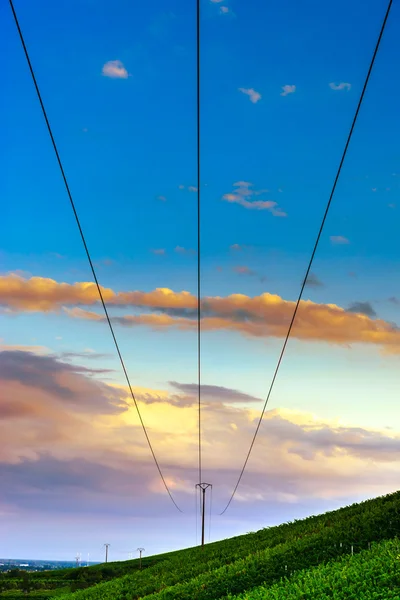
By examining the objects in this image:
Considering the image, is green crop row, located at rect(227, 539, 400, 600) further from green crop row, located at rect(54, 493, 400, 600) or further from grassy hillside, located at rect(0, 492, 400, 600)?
green crop row, located at rect(54, 493, 400, 600)

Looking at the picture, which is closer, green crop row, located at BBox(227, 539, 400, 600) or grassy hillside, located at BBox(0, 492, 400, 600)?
green crop row, located at BBox(227, 539, 400, 600)

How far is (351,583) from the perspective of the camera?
16.7 meters

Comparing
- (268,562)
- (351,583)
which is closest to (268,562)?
(268,562)

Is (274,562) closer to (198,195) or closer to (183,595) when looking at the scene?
(183,595)

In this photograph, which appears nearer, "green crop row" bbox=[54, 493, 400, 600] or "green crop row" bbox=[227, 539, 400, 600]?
"green crop row" bbox=[227, 539, 400, 600]

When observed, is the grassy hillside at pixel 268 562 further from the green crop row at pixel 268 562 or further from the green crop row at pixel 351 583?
the green crop row at pixel 351 583

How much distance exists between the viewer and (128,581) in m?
36.7

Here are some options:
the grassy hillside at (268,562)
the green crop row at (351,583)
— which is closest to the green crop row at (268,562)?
the grassy hillside at (268,562)

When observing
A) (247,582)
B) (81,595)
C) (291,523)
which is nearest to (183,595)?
(247,582)

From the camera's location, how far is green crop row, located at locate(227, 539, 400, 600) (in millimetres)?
15523

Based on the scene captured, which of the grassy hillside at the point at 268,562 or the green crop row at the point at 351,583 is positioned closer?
the green crop row at the point at 351,583

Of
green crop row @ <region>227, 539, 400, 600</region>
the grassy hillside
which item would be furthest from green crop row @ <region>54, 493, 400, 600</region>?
green crop row @ <region>227, 539, 400, 600</region>

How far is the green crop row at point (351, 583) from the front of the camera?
15.5 m

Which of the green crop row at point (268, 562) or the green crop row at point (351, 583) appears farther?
the green crop row at point (268, 562)
